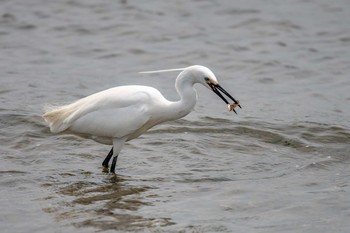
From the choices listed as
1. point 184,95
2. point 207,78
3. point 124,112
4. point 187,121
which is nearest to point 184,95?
point 184,95

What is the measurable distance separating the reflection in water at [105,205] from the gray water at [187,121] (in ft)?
0.07

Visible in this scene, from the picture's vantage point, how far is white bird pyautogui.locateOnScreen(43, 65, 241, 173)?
8461mm

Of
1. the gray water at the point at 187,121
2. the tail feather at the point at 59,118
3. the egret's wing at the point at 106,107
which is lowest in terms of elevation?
the gray water at the point at 187,121

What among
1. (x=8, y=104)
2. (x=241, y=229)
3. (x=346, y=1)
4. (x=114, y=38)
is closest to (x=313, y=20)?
(x=346, y=1)

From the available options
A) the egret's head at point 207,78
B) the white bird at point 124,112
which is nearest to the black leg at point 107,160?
the white bird at point 124,112

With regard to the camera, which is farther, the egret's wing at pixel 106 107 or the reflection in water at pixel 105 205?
the egret's wing at pixel 106 107

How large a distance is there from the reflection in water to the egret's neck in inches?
37.9

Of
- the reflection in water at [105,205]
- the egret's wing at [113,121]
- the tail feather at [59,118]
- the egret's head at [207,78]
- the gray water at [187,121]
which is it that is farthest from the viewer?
the tail feather at [59,118]

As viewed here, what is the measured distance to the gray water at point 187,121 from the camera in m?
7.46

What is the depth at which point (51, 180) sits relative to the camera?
852 cm

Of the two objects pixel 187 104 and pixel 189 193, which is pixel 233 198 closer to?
pixel 189 193

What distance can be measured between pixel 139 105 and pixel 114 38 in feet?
25.6

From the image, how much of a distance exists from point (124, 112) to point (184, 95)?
0.72 meters

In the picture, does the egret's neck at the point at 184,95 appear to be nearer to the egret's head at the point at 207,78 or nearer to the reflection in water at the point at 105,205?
the egret's head at the point at 207,78
